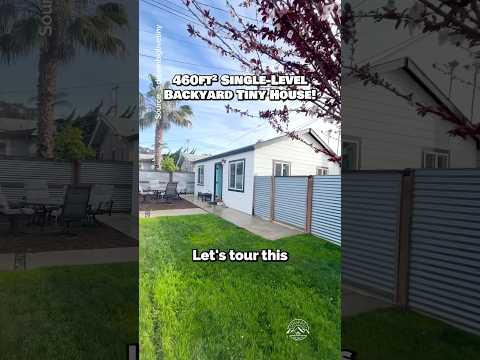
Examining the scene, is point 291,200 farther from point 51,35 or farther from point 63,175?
point 51,35

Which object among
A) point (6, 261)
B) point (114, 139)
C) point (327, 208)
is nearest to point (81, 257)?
point (6, 261)

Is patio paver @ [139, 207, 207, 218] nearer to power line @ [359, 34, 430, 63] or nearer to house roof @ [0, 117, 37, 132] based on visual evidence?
house roof @ [0, 117, 37, 132]

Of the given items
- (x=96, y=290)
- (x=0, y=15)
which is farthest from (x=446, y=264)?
(x=0, y=15)

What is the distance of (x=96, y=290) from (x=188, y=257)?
1.31 meters

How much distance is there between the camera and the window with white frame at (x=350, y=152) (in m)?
2.41

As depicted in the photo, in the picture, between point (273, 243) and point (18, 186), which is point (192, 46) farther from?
point (18, 186)

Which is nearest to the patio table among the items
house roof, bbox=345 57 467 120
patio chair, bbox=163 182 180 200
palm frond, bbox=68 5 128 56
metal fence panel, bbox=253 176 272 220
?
patio chair, bbox=163 182 180 200

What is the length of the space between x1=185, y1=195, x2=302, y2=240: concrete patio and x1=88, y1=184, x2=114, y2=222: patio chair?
0.92m

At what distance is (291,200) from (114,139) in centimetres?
147

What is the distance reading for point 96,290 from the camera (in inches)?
115

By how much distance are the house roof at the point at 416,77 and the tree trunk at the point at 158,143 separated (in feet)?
4.26

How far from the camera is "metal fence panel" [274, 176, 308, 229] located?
216cm

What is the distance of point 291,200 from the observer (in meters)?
2.21

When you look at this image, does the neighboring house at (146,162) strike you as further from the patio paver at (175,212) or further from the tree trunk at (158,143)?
the patio paver at (175,212)
